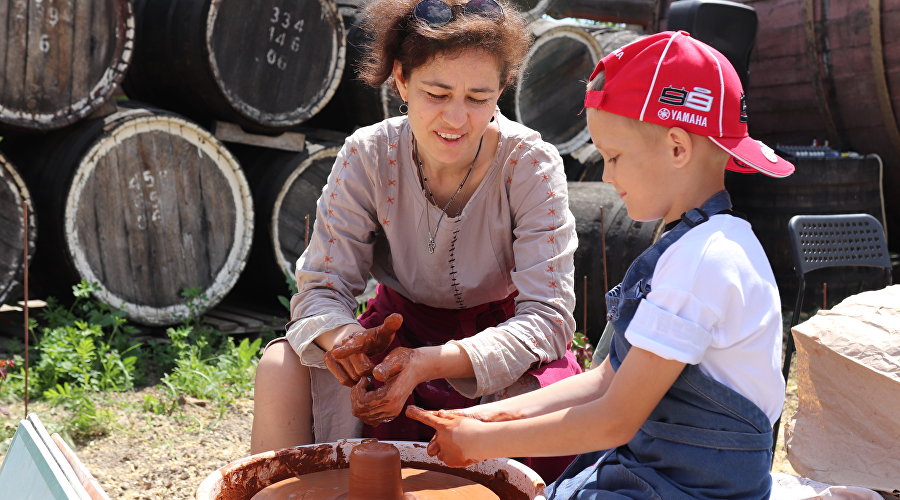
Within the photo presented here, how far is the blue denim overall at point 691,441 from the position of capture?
144 centimetres

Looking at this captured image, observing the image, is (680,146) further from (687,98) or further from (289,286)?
(289,286)

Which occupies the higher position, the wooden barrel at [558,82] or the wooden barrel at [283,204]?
the wooden barrel at [558,82]

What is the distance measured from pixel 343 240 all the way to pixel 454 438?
85 cm

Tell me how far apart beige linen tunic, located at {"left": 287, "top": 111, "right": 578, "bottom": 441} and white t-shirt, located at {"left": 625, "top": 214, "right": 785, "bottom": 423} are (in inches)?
26.0

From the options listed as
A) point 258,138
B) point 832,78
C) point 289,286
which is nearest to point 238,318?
point 289,286

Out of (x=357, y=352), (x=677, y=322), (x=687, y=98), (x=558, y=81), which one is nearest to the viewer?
(x=677, y=322)

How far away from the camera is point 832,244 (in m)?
2.70

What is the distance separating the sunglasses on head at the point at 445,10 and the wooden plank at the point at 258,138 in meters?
2.28

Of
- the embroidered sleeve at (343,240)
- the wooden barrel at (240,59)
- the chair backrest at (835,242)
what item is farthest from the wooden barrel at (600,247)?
the embroidered sleeve at (343,240)

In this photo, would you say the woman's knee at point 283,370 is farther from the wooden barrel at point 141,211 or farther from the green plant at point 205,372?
the wooden barrel at point 141,211

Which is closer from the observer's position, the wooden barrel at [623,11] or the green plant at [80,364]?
the green plant at [80,364]

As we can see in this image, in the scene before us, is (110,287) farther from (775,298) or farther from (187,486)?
(775,298)

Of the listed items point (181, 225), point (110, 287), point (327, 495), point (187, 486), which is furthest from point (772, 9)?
point (327, 495)

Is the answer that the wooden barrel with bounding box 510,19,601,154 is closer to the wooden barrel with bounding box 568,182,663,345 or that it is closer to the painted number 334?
the wooden barrel with bounding box 568,182,663,345
